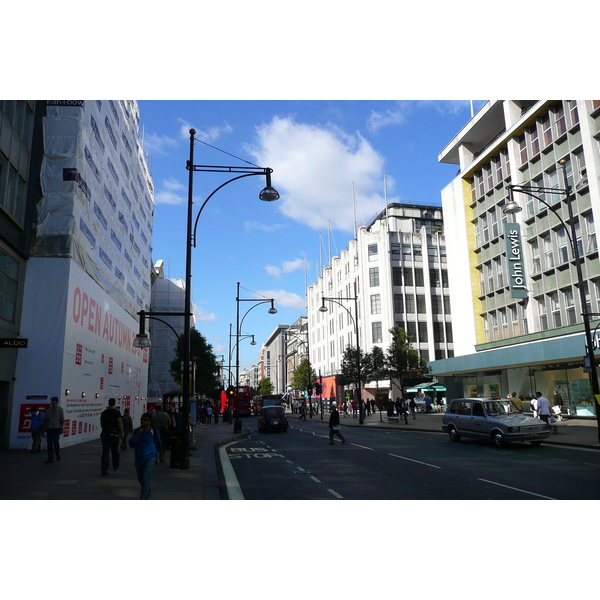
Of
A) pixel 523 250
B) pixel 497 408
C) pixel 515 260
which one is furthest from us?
pixel 523 250

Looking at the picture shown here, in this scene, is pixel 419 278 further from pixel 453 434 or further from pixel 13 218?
pixel 13 218

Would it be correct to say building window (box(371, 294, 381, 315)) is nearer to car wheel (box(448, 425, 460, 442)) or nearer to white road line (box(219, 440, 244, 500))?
car wheel (box(448, 425, 460, 442))

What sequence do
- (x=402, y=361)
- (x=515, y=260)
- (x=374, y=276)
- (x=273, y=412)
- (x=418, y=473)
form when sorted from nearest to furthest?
(x=418, y=473)
(x=273, y=412)
(x=515, y=260)
(x=402, y=361)
(x=374, y=276)

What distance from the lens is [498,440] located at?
61.9 ft

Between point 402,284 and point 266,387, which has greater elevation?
point 402,284

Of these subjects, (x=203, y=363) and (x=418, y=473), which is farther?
(x=203, y=363)

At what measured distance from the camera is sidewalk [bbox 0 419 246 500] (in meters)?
9.94

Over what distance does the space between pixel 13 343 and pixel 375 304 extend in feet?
176

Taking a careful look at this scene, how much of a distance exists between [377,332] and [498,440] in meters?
48.0

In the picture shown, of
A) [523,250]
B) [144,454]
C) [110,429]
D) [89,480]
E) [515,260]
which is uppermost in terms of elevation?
[523,250]

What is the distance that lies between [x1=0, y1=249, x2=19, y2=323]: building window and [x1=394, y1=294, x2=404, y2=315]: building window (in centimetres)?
5237

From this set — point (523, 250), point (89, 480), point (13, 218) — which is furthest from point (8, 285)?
point (523, 250)

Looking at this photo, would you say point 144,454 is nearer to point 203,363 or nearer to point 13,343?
point 13,343

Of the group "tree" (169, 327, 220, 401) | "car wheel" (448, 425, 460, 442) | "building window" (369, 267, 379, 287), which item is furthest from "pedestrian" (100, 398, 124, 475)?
"building window" (369, 267, 379, 287)
